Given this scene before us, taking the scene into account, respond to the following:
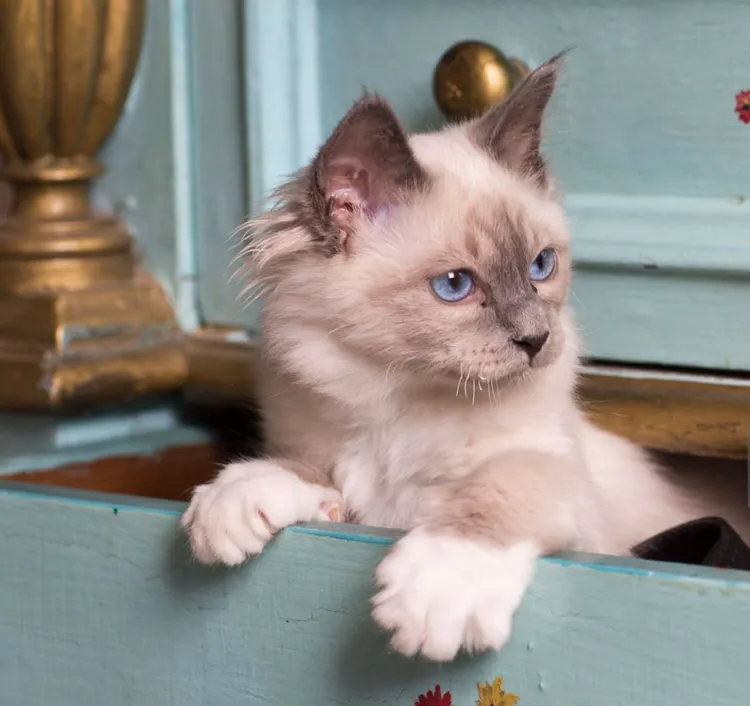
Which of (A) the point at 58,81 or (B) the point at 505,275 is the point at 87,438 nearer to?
(A) the point at 58,81

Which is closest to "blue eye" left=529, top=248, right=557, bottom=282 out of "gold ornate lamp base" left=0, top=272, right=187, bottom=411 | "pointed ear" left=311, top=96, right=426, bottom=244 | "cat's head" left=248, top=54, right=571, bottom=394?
"cat's head" left=248, top=54, right=571, bottom=394

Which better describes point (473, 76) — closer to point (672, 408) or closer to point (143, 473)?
point (672, 408)

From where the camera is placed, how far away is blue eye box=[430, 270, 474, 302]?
100 centimetres

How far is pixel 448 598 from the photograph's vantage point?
0.81 metres

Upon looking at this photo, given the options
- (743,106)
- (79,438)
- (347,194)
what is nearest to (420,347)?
(347,194)

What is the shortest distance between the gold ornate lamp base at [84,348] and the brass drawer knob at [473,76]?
0.48 metres

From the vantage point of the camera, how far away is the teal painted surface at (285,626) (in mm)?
777

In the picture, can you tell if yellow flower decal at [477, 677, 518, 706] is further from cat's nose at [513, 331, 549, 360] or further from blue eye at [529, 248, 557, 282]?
blue eye at [529, 248, 557, 282]

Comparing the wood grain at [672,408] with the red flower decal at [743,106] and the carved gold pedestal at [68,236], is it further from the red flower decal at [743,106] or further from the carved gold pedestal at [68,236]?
the carved gold pedestal at [68,236]

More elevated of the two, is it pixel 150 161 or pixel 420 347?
pixel 150 161

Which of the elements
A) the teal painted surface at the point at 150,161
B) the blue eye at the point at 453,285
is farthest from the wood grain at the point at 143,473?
the blue eye at the point at 453,285

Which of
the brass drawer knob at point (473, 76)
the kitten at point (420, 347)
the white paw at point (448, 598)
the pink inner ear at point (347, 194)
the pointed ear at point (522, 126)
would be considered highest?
the brass drawer knob at point (473, 76)

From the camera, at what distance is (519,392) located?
3.46 feet

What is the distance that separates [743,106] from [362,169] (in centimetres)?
46
